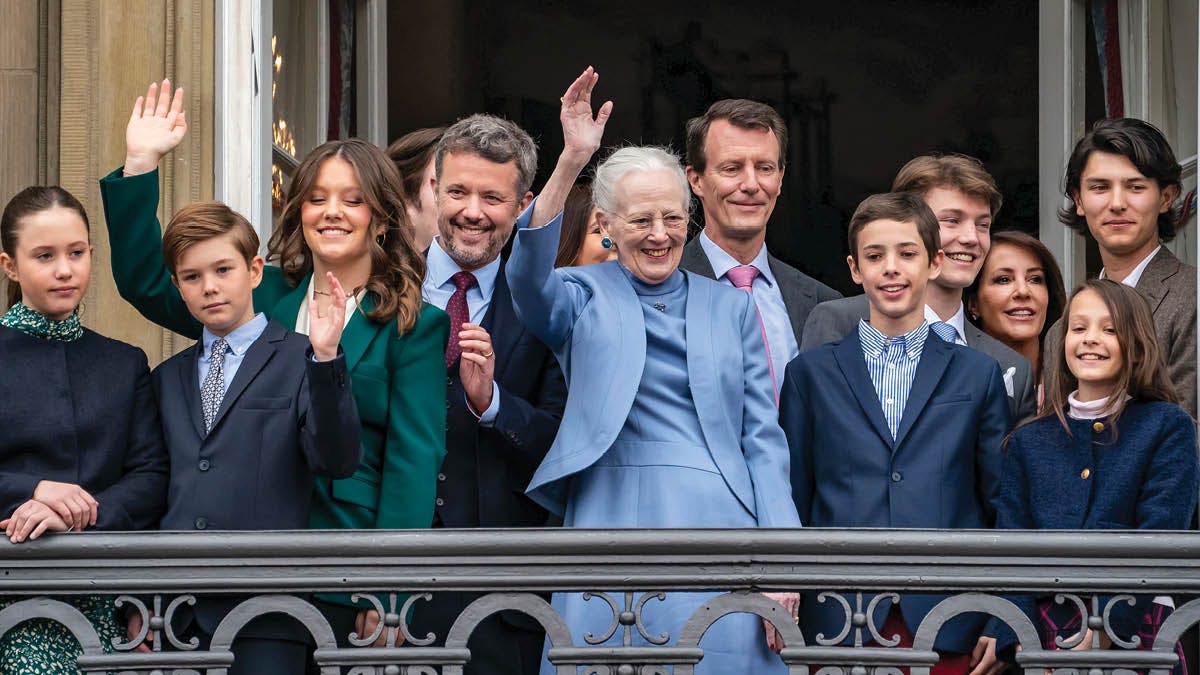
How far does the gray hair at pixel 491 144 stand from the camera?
471 centimetres

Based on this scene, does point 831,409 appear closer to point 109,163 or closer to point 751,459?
point 751,459

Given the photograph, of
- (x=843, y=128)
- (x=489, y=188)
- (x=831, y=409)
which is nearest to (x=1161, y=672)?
(x=831, y=409)

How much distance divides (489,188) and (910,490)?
1.24 meters

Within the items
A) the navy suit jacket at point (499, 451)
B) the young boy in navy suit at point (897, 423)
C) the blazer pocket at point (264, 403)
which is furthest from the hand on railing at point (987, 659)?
the blazer pocket at point (264, 403)

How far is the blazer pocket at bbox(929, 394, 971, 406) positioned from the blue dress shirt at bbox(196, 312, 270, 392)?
1570 millimetres

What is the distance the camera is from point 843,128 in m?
10.6

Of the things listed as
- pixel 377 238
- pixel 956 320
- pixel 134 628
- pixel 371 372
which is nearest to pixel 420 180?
pixel 377 238

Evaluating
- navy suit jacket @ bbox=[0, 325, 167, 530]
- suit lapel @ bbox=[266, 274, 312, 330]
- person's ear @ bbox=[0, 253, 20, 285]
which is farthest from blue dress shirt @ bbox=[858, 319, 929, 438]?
person's ear @ bbox=[0, 253, 20, 285]

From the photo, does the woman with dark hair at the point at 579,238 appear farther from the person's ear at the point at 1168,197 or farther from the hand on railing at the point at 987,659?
the hand on railing at the point at 987,659

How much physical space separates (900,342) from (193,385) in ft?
5.47

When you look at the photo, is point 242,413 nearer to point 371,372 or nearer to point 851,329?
point 371,372

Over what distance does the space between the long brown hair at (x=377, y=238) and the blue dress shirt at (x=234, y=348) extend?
26 cm

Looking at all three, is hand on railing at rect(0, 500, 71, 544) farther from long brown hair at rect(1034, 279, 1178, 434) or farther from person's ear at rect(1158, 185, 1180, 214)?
person's ear at rect(1158, 185, 1180, 214)

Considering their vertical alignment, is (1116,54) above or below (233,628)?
above
